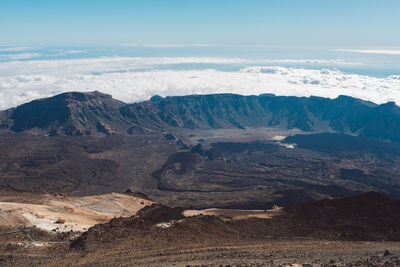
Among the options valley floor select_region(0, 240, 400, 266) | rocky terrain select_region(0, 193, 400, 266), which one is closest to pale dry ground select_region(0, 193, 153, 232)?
rocky terrain select_region(0, 193, 400, 266)

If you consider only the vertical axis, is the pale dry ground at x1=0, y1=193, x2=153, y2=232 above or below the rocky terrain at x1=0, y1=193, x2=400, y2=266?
below

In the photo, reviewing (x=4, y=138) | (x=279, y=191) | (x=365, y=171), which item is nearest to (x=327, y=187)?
(x=279, y=191)

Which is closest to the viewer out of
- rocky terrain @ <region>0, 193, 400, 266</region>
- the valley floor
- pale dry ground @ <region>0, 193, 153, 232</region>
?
the valley floor

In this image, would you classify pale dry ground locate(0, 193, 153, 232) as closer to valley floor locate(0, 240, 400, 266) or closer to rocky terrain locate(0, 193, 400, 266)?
rocky terrain locate(0, 193, 400, 266)

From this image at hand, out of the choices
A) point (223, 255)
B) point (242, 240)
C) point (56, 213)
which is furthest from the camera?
point (56, 213)

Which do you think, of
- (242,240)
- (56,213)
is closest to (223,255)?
(242,240)

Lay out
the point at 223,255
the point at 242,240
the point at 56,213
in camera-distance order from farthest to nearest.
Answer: the point at 56,213
the point at 242,240
the point at 223,255

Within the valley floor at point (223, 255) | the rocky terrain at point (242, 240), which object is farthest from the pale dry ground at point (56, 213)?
the valley floor at point (223, 255)

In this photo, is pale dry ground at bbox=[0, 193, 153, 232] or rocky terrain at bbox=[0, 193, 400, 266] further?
pale dry ground at bbox=[0, 193, 153, 232]

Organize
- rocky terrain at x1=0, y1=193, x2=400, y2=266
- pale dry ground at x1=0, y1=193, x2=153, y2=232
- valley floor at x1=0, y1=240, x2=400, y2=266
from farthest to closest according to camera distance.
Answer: pale dry ground at x1=0, y1=193, x2=153, y2=232, rocky terrain at x1=0, y1=193, x2=400, y2=266, valley floor at x1=0, y1=240, x2=400, y2=266

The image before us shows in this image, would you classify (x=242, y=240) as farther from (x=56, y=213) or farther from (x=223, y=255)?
(x=56, y=213)

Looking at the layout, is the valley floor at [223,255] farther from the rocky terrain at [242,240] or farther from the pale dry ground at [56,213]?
the pale dry ground at [56,213]
